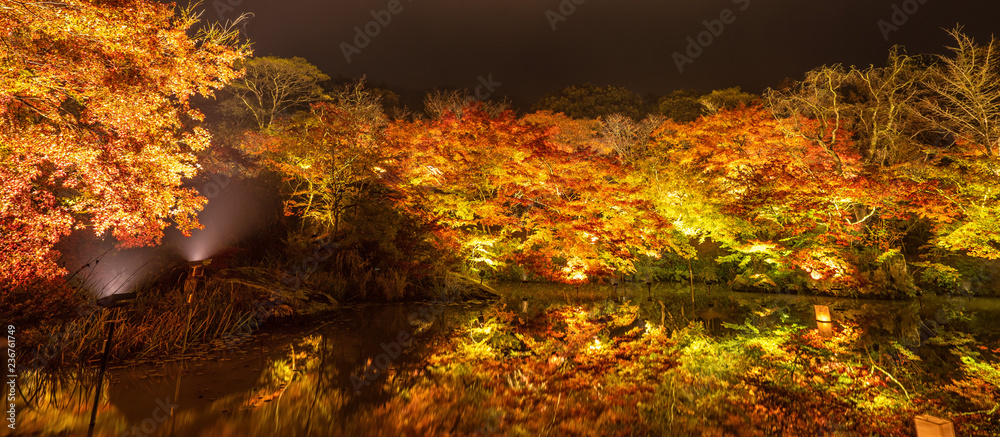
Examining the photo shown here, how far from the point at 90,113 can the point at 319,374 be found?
5522 mm

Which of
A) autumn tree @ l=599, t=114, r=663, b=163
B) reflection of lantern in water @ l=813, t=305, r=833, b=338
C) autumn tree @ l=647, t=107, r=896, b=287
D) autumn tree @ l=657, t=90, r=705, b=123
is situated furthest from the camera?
autumn tree @ l=657, t=90, r=705, b=123

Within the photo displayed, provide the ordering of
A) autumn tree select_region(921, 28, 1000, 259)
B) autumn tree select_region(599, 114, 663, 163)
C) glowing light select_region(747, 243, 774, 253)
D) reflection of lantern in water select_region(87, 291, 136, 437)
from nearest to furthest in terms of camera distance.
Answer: reflection of lantern in water select_region(87, 291, 136, 437) → autumn tree select_region(921, 28, 1000, 259) → glowing light select_region(747, 243, 774, 253) → autumn tree select_region(599, 114, 663, 163)

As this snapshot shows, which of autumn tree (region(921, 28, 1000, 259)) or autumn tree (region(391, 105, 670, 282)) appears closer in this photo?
autumn tree (region(921, 28, 1000, 259))

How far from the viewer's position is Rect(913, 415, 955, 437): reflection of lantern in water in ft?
8.96

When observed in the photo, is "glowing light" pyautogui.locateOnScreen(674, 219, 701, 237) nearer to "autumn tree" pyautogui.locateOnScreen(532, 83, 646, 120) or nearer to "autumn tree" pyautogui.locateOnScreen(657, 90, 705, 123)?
"autumn tree" pyautogui.locateOnScreen(657, 90, 705, 123)

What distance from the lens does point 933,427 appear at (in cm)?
277

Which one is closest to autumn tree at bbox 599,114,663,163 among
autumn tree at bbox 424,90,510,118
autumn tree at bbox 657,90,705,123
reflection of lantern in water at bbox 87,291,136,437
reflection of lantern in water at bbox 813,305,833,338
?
autumn tree at bbox 657,90,705,123

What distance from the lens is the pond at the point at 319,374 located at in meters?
3.67

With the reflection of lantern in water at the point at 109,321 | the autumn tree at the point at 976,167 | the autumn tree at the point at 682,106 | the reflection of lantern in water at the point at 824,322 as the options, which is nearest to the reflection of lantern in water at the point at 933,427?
the reflection of lantern in water at the point at 824,322

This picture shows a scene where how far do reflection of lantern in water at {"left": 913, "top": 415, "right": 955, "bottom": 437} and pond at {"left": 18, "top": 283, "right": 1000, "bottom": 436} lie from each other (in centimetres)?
318

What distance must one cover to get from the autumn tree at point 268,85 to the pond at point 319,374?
52.4ft

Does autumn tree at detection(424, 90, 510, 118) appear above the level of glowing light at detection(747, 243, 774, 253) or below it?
above

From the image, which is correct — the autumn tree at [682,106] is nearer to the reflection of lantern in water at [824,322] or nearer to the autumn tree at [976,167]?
the autumn tree at [976,167]

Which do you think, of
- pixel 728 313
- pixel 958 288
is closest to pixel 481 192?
pixel 728 313
